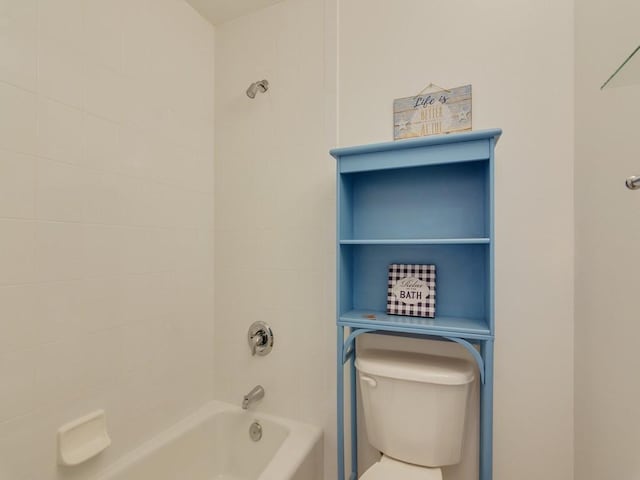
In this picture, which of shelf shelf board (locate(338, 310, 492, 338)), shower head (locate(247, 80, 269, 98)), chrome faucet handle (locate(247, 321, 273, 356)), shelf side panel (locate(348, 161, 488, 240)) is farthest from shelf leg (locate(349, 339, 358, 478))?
shower head (locate(247, 80, 269, 98))

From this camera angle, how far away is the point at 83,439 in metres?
1.09

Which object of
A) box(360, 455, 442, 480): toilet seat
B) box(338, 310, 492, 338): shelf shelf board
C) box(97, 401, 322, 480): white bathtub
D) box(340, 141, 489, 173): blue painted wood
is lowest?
box(97, 401, 322, 480): white bathtub

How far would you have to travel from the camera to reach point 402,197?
51.7 inches

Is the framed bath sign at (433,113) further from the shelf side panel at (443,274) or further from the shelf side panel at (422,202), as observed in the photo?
the shelf side panel at (443,274)

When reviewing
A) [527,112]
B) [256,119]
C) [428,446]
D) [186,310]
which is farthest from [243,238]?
[527,112]

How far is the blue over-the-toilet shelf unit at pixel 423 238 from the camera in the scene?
1.06m

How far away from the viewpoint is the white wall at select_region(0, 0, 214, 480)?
0.95 meters

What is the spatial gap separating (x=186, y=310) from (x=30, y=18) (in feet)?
3.99

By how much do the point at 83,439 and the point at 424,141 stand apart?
1.59 meters

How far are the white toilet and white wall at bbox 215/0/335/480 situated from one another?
297 mm

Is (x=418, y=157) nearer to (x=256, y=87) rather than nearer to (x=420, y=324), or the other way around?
(x=420, y=324)

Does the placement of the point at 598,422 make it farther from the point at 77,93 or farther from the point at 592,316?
the point at 77,93

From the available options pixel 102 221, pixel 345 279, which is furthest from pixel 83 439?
pixel 345 279

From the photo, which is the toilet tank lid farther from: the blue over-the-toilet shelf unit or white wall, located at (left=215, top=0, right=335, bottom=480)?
white wall, located at (left=215, top=0, right=335, bottom=480)
